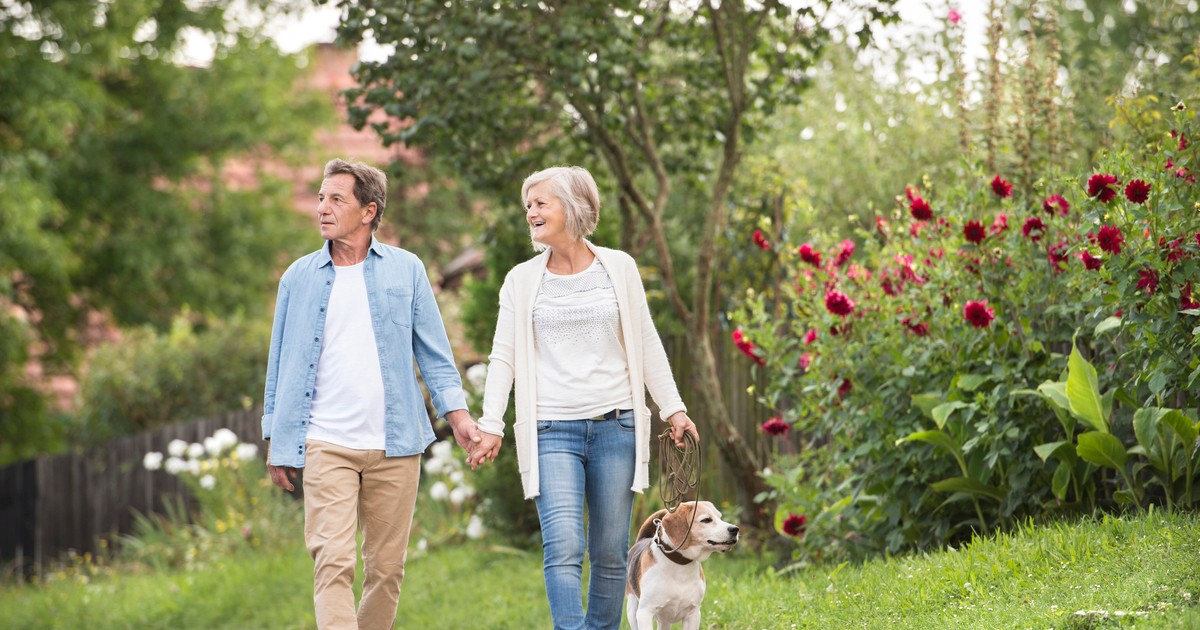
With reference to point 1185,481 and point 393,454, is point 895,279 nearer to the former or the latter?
point 1185,481

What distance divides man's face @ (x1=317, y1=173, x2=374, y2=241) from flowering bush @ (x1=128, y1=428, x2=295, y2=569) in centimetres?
669

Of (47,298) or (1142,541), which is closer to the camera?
(1142,541)

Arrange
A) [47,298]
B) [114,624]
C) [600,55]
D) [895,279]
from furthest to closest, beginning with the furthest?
1. [47,298]
2. [114,624]
3. [600,55]
4. [895,279]

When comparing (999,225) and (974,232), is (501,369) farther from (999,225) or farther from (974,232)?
(999,225)

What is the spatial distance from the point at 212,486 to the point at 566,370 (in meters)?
7.83

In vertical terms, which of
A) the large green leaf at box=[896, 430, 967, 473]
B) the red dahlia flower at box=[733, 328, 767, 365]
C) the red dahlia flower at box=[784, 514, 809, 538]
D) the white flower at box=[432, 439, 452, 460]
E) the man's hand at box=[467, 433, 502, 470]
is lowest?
the white flower at box=[432, 439, 452, 460]

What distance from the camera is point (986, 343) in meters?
6.13

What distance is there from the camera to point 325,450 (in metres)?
4.79

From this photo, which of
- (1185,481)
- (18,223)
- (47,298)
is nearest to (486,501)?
(1185,481)

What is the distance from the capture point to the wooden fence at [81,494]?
14617mm

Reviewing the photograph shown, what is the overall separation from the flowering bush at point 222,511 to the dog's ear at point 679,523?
23.6 feet

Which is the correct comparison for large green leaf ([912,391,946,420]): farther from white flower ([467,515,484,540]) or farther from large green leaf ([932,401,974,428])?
white flower ([467,515,484,540])

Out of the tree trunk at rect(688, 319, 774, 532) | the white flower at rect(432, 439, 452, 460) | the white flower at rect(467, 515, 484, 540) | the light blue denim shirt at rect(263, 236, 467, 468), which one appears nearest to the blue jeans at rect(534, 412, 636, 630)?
the light blue denim shirt at rect(263, 236, 467, 468)

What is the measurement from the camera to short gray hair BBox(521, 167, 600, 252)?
191 inches
